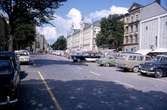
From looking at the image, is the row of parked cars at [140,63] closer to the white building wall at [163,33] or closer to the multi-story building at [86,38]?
the white building wall at [163,33]

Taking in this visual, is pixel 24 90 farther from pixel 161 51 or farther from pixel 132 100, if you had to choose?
pixel 161 51

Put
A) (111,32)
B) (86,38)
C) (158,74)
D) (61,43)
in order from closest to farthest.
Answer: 1. (158,74)
2. (111,32)
3. (86,38)
4. (61,43)

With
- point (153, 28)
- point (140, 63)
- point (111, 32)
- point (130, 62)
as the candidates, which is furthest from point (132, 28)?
point (130, 62)

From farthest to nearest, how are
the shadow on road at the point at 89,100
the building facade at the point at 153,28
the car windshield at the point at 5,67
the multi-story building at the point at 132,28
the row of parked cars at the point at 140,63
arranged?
the multi-story building at the point at 132,28
the building facade at the point at 153,28
the row of parked cars at the point at 140,63
the car windshield at the point at 5,67
the shadow on road at the point at 89,100

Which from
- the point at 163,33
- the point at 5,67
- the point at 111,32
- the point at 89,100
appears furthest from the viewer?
the point at 111,32

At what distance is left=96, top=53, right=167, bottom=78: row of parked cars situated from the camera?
90.3 feet

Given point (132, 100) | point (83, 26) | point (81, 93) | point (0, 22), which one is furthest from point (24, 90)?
point (83, 26)

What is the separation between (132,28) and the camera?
77625 millimetres

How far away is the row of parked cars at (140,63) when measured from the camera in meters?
27.5

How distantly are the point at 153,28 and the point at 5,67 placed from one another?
174ft

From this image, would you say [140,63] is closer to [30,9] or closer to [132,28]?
[30,9]

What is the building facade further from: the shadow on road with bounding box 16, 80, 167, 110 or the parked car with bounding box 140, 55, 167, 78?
the shadow on road with bounding box 16, 80, 167, 110

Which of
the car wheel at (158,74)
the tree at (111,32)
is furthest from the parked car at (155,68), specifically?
the tree at (111,32)

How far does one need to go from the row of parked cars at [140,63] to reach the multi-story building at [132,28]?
103 ft
